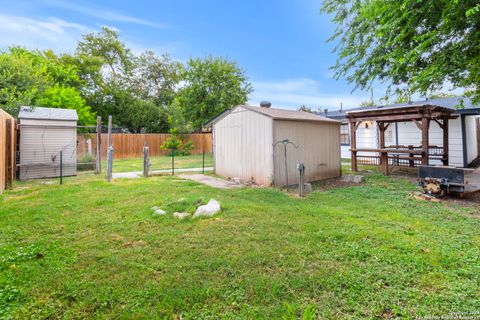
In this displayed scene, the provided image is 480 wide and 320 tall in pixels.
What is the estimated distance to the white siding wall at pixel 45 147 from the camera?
810 cm

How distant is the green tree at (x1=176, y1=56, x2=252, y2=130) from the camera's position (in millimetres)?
19156

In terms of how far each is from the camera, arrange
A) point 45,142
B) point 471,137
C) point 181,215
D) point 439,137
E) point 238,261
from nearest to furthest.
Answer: point 238,261 < point 181,215 < point 45,142 < point 439,137 < point 471,137

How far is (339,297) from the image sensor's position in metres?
2.15

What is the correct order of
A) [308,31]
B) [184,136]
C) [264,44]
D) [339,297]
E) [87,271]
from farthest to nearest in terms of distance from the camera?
[184,136] → [264,44] → [308,31] → [87,271] → [339,297]

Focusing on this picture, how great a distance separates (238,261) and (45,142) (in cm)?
880

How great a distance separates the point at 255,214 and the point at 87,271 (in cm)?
252

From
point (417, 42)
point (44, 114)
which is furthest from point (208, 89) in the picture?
point (417, 42)

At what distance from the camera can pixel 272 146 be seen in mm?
6926

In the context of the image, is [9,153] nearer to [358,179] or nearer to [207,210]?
[207,210]

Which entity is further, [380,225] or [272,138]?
[272,138]

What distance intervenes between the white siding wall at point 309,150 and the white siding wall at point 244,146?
0.93 feet

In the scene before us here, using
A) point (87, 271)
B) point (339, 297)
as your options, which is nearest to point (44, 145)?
point (87, 271)

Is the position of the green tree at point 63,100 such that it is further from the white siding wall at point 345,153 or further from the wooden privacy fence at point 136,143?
the white siding wall at point 345,153

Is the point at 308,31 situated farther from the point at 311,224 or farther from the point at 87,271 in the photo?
the point at 87,271
